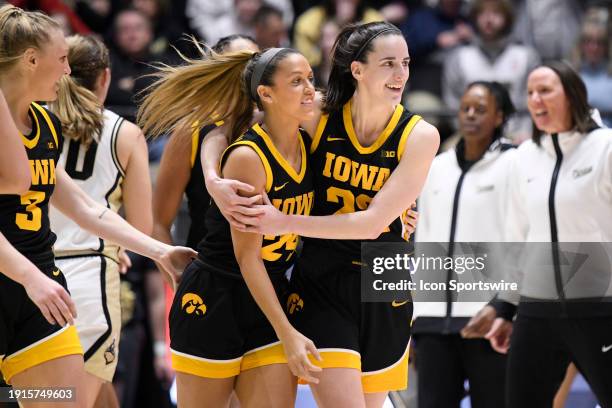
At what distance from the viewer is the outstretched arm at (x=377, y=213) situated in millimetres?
3895

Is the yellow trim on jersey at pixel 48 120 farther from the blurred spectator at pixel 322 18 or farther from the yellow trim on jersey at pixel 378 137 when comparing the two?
the blurred spectator at pixel 322 18

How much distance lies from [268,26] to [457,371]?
4.24 metres

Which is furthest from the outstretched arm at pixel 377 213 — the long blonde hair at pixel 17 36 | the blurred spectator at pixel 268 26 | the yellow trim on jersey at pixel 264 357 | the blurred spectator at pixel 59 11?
the blurred spectator at pixel 59 11

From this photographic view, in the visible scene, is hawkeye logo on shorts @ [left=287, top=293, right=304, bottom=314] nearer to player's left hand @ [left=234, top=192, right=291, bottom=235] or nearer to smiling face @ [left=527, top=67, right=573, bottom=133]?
player's left hand @ [left=234, top=192, right=291, bottom=235]

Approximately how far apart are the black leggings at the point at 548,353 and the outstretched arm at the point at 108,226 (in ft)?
6.07

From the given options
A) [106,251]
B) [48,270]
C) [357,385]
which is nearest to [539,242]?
[357,385]

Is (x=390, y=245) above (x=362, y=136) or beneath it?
beneath

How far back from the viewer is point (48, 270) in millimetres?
3949

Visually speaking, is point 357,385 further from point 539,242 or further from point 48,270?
point 539,242

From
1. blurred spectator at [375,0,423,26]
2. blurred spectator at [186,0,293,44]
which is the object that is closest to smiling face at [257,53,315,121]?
blurred spectator at [375,0,423,26]

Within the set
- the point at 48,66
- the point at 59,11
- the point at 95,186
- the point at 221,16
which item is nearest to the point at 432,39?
the point at 221,16

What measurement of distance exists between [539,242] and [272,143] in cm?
193

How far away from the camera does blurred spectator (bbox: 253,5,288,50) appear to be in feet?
29.5

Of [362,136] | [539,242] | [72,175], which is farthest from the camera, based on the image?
[539,242]
